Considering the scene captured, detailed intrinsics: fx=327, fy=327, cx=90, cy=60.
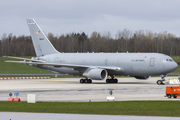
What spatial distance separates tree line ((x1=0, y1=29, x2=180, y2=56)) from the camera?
137500 millimetres

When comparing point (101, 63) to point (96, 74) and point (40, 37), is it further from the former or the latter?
point (40, 37)

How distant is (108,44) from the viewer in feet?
461

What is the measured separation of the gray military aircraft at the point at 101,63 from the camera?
45.4 meters

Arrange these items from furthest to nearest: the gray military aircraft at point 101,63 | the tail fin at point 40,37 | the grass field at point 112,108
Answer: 1. the tail fin at point 40,37
2. the gray military aircraft at point 101,63
3. the grass field at point 112,108

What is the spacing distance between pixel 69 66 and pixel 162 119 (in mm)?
34285

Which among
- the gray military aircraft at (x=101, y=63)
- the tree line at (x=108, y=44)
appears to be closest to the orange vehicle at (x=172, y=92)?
the gray military aircraft at (x=101, y=63)

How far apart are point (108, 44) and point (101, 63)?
91.2 meters

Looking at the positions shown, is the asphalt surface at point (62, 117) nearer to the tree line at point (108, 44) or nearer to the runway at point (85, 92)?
the runway at point (85, 92)

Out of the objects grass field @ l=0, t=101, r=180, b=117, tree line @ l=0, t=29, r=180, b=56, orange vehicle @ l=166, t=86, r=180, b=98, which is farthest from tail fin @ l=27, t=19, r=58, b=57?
tree line @ l=0, t=29, r=180, b=56

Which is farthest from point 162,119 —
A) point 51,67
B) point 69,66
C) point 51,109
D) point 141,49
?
point 141,49

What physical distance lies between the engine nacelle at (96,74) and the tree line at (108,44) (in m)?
Result: 85.1

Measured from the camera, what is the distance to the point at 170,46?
143000 millimetres

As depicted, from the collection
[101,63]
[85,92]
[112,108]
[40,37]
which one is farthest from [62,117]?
[40,37]

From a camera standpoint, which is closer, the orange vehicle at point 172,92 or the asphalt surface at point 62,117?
the asphalt surface at point 62,117
